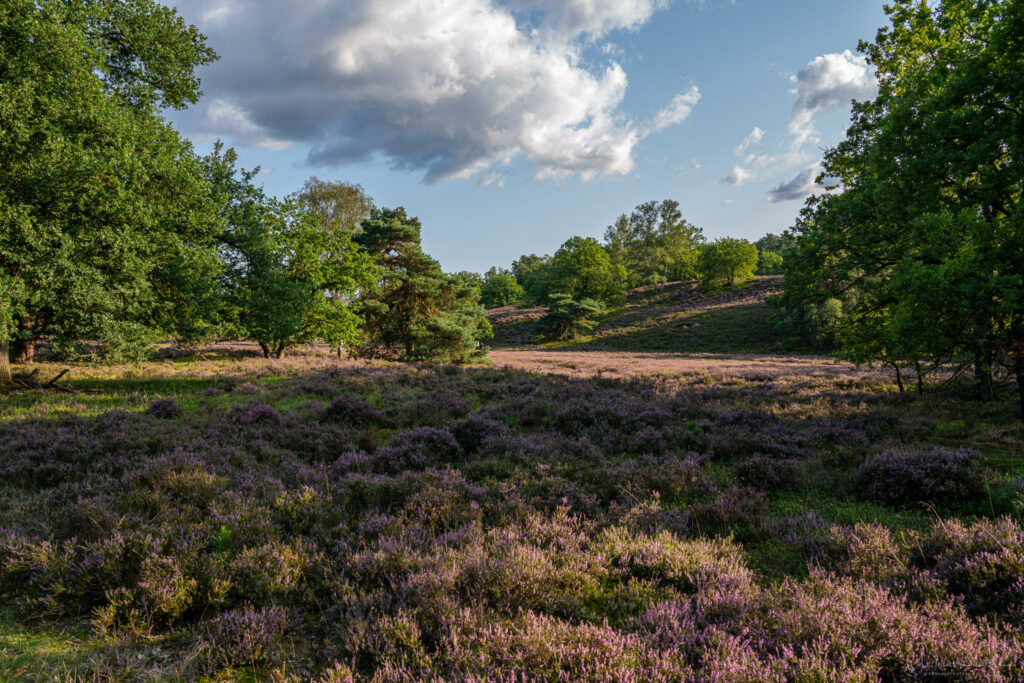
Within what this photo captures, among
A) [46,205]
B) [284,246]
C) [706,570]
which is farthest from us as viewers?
[284,246]

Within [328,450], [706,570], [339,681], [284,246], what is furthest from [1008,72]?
[284,246]

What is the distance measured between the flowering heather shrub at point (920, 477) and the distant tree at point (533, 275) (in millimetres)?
57894

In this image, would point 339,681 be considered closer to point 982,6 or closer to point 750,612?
point 750,612

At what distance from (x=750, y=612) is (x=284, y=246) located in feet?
72.0

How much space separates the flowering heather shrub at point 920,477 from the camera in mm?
5145

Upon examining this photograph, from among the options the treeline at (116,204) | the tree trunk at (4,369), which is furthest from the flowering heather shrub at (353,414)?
the tree trunk at (4,369)

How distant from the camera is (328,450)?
25.8 feet

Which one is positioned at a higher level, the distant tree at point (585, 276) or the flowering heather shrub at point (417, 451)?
the distant tree at point (585, 276)

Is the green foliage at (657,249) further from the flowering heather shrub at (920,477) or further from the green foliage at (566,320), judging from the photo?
the flowering heather shrub at (920,477)

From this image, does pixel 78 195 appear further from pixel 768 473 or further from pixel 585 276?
pixel 585 276

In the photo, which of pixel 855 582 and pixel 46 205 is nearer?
pixel 855 582

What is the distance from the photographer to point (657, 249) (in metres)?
75.3

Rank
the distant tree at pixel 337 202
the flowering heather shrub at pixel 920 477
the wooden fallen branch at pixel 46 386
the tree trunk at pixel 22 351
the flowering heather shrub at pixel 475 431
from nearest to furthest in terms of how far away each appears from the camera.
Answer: the flowering heather shrub at pixel 920 477 → the flowering heather shrub at pixel 475 431 → the wooden fallen branch at pixel 46 386 → the tree trunk at pixel 22 351 → the distant tree at pixel 337 202

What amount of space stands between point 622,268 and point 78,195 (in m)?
66.7
